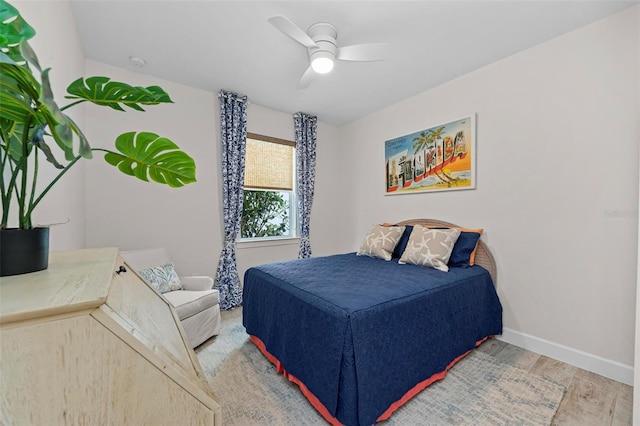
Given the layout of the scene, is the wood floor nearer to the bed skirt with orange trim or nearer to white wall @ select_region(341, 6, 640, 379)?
white wall @ select_region(341, 6, 640, 379)

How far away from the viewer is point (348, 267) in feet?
8.20

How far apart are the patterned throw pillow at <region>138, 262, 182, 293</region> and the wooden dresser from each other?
1.87 m

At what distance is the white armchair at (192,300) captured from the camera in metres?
2.24

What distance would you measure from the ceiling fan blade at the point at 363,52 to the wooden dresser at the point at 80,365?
7.08ft

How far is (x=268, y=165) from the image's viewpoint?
390 centimetres

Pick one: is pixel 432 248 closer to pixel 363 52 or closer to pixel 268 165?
pixel 363 52

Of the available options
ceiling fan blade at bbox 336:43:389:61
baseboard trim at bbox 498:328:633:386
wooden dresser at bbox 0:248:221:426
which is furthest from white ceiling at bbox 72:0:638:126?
baseboard trim at bbox 498:328:633:386

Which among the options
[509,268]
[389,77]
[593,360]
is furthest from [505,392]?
[389,77]

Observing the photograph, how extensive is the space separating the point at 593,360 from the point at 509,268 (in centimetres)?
83

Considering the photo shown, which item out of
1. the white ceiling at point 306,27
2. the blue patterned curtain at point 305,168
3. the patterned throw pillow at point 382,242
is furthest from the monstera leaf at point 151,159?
the blue patterned curtain at point 305,168

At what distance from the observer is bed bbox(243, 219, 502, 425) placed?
4.73 ft

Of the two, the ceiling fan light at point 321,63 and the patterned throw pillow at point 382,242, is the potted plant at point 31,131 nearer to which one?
the ceiling fan light at point 321,63

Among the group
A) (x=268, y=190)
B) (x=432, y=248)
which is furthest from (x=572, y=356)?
(x=268, y=190)

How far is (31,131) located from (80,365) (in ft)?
2.19
